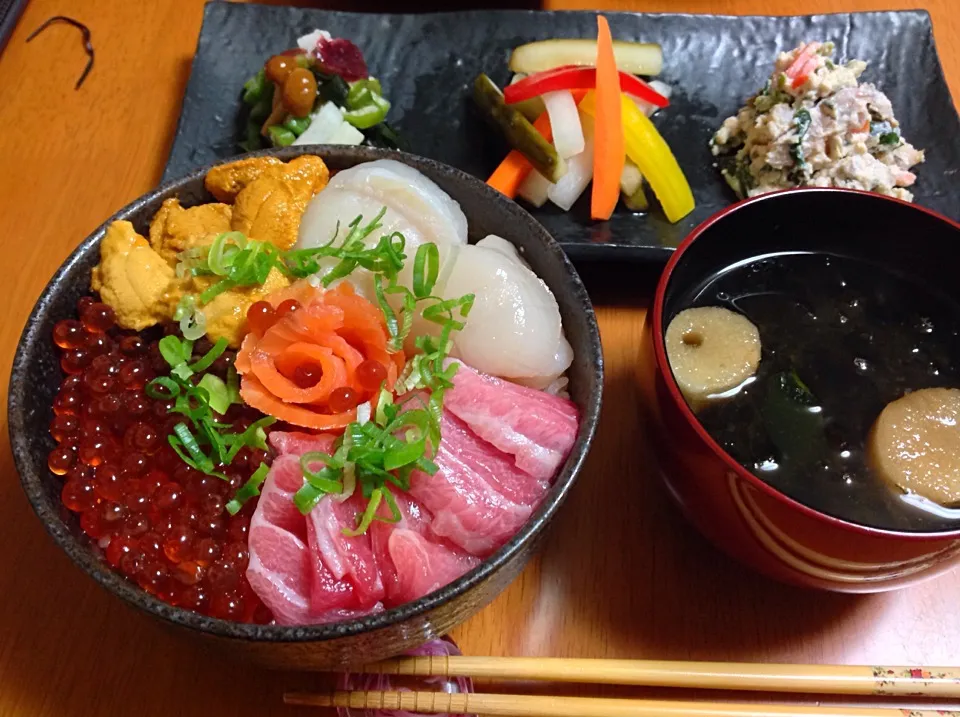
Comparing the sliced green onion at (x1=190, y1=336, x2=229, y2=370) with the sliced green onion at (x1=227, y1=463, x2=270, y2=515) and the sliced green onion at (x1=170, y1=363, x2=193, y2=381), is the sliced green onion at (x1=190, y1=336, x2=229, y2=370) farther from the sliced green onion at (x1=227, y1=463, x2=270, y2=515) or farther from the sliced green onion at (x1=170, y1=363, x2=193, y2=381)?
the sliced green onion at (x1=227, y1=463, x2=270, y2=515)

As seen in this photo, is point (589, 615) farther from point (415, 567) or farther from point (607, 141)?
point (607, 141)

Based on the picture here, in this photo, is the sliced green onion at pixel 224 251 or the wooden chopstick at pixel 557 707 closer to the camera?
the wooden chopstick at pixel 557 707

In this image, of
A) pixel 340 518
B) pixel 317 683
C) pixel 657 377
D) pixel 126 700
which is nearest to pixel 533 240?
pixel 657 377

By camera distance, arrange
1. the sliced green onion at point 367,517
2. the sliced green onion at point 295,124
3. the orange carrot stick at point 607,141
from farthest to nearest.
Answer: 1. the sliced green onion at point 295,124
2. the orange carrot stick at point 607,141
3. the sliced green onion at point 367,517

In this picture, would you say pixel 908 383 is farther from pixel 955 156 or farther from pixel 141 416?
pixel 141 416

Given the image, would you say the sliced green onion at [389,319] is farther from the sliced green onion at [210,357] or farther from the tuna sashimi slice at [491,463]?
the sliced green onion at [210,357]

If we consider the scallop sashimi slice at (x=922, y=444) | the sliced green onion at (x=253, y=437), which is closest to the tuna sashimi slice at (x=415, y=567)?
the sliced green onion at (x=253, y=437)

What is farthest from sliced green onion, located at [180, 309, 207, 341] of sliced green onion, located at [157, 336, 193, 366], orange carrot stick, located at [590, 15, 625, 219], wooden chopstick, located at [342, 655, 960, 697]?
orange carrot stick, located at [590, 15, 625, 219]
